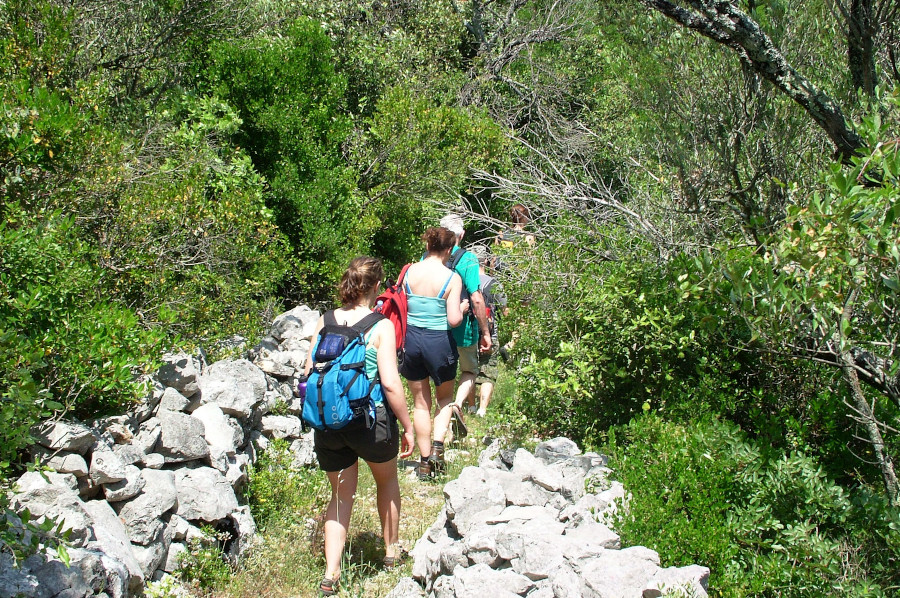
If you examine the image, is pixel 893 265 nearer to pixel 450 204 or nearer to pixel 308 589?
pixel 308 589

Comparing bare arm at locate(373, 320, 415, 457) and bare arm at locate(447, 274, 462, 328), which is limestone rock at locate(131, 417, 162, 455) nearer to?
bare arm at locate(373, 320, 415, 457)

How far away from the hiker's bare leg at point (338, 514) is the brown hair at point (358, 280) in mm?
996

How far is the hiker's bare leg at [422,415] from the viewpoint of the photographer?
6.04 metres

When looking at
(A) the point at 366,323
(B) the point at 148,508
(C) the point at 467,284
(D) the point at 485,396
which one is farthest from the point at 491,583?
(D) the point at 485,396

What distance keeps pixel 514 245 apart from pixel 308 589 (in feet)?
13.1

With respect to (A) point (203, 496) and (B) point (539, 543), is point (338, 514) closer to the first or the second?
(A) point (203, 496)

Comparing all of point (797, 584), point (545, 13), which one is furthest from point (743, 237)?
point (545, 13)

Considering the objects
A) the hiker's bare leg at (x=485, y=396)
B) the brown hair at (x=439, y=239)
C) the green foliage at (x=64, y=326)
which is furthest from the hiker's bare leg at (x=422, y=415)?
the green foliage at (x=64, y=326)

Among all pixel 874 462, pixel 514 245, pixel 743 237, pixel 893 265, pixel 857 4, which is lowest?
pixel 514 245

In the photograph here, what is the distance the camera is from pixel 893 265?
3.33 meters

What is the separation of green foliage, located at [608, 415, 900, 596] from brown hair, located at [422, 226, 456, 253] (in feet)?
7.71

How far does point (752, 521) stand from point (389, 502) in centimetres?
204

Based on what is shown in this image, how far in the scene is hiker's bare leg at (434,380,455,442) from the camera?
629 centimetres

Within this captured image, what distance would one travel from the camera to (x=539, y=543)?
3750 millimetres
